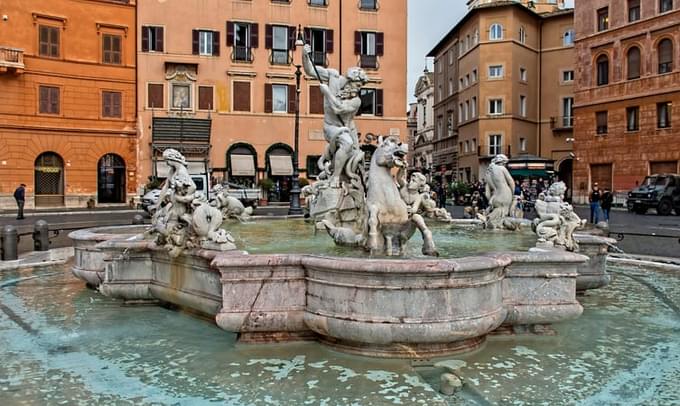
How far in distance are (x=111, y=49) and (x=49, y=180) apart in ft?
27.8

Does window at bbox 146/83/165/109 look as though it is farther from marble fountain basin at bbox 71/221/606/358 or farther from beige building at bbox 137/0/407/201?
marble fountain basin at bbox 71/221/606/358

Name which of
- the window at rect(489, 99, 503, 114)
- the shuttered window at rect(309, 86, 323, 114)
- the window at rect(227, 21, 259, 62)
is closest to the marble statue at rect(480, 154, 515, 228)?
the shuttered window at rect(309, 86, 323, 114)

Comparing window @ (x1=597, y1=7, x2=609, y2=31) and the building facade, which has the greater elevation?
window @ (x1=597, y1=7, x2=609, y2=31)

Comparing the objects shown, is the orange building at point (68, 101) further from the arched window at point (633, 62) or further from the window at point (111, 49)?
the arched window at point (633, 62)

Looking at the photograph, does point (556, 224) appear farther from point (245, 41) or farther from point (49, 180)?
point (245, 41)

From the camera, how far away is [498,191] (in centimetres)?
893

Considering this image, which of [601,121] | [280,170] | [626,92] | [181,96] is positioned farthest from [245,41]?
[626,92]

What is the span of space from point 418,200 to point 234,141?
30.8m

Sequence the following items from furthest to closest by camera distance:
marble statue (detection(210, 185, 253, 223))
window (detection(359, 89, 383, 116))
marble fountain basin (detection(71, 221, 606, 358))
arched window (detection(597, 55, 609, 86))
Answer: window (detection(359, 89, 383, 116)) < arched window (detection(597, 55, 609, 86)) < marble statue (detection(210, 185, 253, 223)) < marble fountain basin (detection(71, 221, 606, 358))

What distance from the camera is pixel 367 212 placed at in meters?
5.91

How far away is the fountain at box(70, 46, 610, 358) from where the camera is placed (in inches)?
178

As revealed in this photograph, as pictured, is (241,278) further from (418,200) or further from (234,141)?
(234,141)

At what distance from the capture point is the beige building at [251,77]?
34906 millimetres

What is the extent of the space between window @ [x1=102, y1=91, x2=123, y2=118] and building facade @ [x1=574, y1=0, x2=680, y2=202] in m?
29.0
